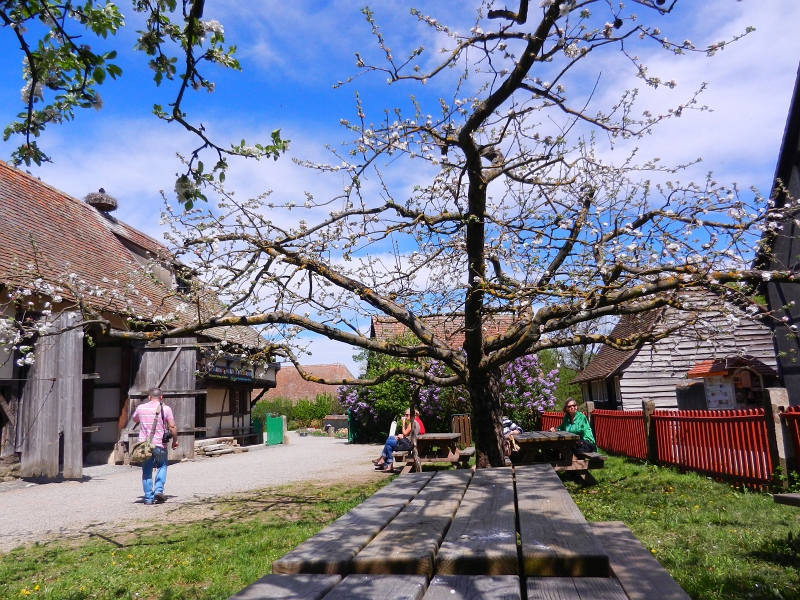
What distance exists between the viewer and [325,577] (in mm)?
2109

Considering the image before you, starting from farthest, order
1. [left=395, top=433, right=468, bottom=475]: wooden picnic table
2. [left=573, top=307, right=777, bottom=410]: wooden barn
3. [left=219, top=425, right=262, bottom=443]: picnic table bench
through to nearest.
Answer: [left=219, top=425, right=262, bottom=443]: picnic table bench → [left=573, top=307, right=777, bottom=410]: wooden barn → [left=395, top=433, right=468, bottom=475]: wooden picnic table

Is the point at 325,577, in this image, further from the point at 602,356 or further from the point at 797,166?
the point at 602,356

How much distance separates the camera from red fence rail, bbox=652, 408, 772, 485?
8.32 meters

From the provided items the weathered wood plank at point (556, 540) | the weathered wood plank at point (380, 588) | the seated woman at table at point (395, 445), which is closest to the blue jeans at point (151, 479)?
the seated woman at table at point (395, 445)

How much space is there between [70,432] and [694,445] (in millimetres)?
11208

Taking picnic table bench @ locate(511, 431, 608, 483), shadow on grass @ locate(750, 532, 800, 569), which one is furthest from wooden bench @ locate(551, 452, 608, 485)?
shadow on grass @ locate(750, 532, 800, 569)

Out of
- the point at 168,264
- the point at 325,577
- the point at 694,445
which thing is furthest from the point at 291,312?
the point at 694,445

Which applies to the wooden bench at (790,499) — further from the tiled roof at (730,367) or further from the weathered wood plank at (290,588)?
the tiled roof at (730,367)

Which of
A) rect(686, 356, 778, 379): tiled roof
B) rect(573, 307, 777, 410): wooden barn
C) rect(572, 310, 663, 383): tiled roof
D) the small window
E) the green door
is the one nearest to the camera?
rect(686, 356, 778, 379): tiled roof

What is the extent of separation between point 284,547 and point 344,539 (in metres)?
3.77

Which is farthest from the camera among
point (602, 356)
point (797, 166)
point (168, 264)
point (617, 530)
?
point (602, 356)

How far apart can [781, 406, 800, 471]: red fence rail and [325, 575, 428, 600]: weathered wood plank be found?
23.7 feet

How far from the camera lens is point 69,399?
1227 centimetres

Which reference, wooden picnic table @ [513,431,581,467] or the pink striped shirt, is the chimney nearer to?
the pink striped shirt
